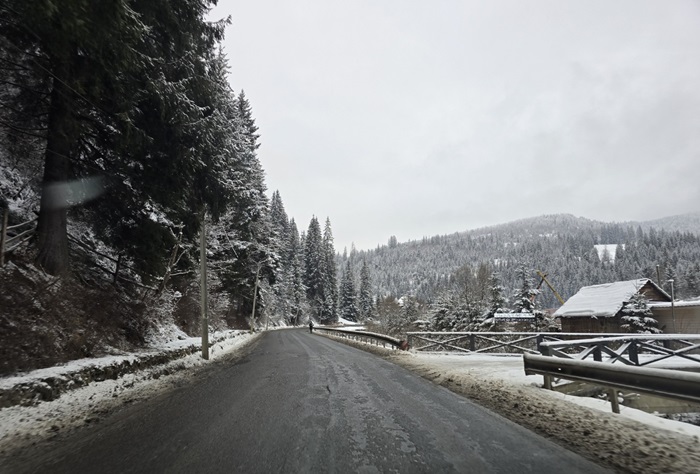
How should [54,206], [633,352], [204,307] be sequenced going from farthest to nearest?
[204,307]
[633,352]
[54,206]

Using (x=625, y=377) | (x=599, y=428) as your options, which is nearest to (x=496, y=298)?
(x=625, y=377)

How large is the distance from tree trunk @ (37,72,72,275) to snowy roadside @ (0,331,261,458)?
265 centimetres

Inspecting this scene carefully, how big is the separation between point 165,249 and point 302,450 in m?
8.81

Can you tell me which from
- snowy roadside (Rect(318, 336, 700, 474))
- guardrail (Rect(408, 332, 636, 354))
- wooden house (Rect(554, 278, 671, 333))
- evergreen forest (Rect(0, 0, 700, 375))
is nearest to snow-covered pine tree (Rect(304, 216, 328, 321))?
wooden house (Rect(554, 278, 671, 333))

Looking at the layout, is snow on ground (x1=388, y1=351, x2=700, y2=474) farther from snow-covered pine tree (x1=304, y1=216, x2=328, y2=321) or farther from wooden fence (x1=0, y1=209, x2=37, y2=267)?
snow-covered pine tree (x1=304, y1=216, x2=328, y2=321)

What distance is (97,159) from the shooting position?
1041cm

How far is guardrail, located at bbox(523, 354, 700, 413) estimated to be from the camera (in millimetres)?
4595

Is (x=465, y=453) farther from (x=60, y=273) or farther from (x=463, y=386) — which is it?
(x=60, y=273)

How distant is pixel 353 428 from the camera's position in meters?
5.01

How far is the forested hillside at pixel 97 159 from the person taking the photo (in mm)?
6703

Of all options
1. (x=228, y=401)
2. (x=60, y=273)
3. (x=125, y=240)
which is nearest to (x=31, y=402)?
(x=228, y=401)

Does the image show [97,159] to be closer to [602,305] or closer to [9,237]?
[9,237]

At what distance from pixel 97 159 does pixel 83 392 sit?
6.53m

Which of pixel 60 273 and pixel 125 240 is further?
pixel 125 240
